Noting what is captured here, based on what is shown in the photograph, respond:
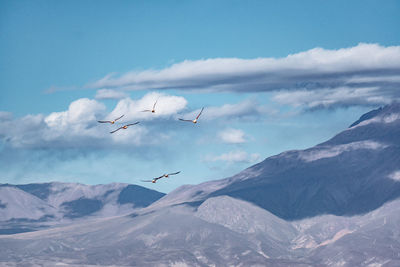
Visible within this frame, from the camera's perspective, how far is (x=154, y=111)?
134 meters

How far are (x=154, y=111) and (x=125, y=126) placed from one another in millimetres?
6489

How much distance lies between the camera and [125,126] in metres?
137
